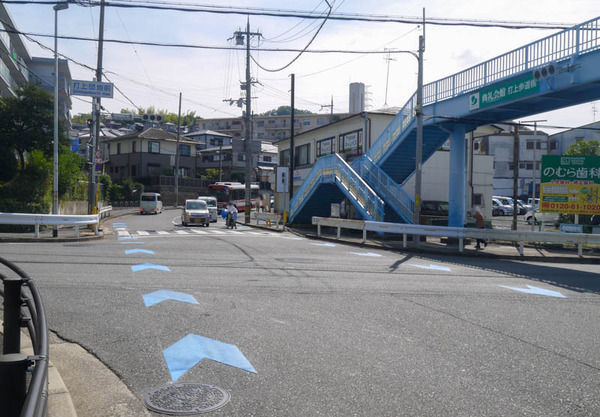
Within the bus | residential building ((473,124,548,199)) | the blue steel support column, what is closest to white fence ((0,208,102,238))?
the blue steel support column

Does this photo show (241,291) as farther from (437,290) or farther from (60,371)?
(60,371)

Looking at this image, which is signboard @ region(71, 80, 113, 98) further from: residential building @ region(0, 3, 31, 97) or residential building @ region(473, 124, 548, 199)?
residential building @ region(473, 124, 548, 199)

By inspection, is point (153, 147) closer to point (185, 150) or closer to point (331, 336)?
point (185, 150)

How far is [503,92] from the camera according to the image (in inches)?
671

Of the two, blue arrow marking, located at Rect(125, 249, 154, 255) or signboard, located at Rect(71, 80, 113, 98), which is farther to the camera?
signboard, located at Rect(71, 80, 113, 98)

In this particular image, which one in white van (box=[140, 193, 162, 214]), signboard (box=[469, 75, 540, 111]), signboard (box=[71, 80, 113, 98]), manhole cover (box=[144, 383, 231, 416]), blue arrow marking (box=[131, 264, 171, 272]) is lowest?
manhole cover (box=[144, 383, 231, 416])

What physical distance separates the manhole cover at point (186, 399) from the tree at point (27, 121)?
80.2 feet

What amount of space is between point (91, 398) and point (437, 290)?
6.98 meters

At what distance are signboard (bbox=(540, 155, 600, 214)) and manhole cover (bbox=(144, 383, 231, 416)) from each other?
19.2 metres

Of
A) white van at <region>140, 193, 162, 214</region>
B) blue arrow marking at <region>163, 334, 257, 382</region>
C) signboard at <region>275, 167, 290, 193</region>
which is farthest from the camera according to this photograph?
white van at <region>140, 193, 162, 214</region>

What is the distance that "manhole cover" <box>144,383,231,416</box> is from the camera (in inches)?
163

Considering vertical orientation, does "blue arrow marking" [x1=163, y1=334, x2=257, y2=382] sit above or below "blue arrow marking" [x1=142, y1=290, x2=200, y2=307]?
below

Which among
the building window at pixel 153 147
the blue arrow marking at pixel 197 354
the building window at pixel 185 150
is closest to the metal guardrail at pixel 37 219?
the blue arrow marking at pixel 197 354

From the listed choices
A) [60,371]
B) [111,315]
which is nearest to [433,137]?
[111,315]
